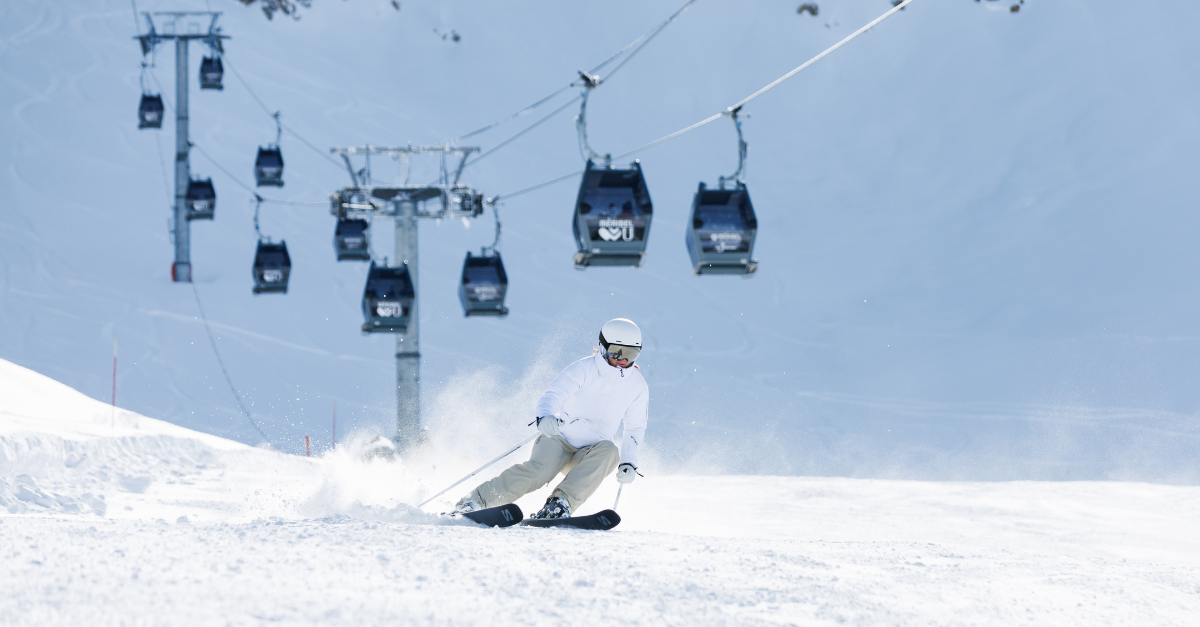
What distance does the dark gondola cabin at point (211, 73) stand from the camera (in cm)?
3025

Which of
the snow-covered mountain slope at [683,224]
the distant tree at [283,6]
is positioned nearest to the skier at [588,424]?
the snow-covered mountain slope at [683,224]

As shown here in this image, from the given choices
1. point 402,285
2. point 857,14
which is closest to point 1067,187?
point 857,14

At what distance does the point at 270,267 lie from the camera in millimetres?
20078

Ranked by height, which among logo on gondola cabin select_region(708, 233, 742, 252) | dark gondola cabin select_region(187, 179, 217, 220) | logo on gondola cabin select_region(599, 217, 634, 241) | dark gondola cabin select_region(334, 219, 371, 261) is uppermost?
dark gondola cabin select_region(187, 179, 217, 220)

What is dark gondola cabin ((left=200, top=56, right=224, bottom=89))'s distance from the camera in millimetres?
30250

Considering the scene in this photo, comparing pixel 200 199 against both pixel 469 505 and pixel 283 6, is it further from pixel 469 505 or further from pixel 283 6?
pixel 283 6

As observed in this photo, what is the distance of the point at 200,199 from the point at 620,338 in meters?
22.9

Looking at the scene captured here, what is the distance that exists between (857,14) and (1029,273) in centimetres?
2750

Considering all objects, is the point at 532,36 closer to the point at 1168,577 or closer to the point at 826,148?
the point at 826,148

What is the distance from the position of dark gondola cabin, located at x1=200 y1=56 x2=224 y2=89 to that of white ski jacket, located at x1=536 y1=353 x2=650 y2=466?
88.9 feet

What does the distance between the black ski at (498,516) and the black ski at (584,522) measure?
20cm

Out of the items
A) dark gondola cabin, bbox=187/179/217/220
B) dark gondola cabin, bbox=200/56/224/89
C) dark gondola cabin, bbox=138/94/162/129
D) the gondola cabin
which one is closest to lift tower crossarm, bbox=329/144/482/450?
dark gondola cabin, bbox=187/179/217/220

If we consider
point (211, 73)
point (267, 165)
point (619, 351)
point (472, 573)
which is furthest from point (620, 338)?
point (211, 73)

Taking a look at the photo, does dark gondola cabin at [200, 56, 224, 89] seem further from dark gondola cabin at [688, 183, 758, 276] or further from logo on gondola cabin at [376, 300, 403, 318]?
dark gondola cabin at [688, 183, 758, 276]
